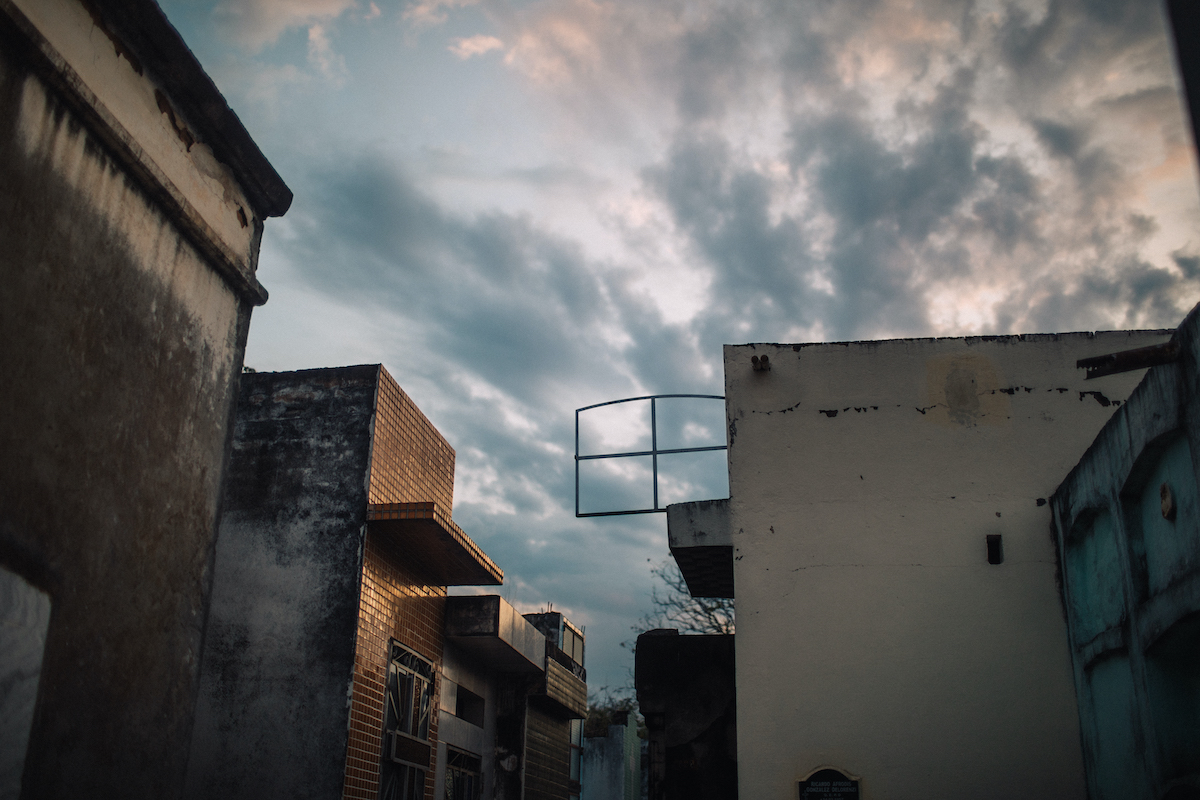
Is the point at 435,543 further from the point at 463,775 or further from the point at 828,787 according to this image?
the point at 828,787

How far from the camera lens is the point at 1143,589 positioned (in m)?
6.26

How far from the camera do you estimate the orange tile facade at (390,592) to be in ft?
34.4

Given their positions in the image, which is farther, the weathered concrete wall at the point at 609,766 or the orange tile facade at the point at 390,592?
the weathered concrete wall at the point at 609,766

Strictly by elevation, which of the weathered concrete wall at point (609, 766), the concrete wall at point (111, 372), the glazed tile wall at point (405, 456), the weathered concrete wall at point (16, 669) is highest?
the glazed tile wall at point (405, 456)

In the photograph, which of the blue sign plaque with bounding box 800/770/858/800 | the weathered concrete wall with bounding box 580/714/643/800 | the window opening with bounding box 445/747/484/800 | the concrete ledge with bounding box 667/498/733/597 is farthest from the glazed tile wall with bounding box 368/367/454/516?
the weathered concrete wall with bounding box 580/714/643/800

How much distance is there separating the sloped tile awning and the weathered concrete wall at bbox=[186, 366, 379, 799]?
35 cm

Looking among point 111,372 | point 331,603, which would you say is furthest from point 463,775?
point 111,372

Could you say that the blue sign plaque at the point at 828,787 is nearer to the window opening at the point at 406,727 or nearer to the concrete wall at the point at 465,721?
the window opening at the point at 406,727

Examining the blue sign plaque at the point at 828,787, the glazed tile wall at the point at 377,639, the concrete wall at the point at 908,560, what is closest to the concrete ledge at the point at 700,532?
the concrete wall at the point at 908,560

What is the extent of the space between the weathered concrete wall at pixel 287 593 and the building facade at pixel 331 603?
0.05 feet

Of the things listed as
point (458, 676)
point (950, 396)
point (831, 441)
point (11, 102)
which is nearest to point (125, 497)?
point (11, 102)

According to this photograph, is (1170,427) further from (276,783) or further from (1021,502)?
(276,783)

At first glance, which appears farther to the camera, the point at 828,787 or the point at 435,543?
the point at 435,543

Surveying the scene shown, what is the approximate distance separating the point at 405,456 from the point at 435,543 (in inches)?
60.1
